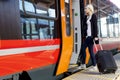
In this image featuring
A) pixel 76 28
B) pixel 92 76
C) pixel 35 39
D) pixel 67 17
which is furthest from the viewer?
pixel 76 28

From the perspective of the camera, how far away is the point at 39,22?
7008 millimetres

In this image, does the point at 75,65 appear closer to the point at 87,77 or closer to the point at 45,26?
the point at 87,77

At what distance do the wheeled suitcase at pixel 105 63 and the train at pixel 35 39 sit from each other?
0.78 metres

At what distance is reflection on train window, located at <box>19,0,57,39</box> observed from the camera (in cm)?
638

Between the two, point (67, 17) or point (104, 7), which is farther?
point (104, 7)

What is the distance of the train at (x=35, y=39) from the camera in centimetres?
575

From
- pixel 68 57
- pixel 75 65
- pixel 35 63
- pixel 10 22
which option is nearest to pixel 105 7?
pixel 75 65

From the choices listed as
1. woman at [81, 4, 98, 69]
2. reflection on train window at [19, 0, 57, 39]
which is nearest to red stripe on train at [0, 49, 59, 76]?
reflection on train window at [19, 0, 57, 39]

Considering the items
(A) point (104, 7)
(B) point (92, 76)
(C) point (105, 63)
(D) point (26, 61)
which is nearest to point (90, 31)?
(C) point (105, 63)

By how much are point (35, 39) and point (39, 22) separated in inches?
17.8

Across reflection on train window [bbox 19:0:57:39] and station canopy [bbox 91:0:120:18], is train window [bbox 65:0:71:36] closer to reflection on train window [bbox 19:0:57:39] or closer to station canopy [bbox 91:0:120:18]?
reflection on train window [bbox 19:0:57:39]

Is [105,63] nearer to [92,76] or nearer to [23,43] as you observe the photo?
[92,76]

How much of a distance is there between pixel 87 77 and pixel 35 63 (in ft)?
5.61

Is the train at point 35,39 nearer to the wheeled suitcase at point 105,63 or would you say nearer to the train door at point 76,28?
the wheeled suitcase at point 105,63
